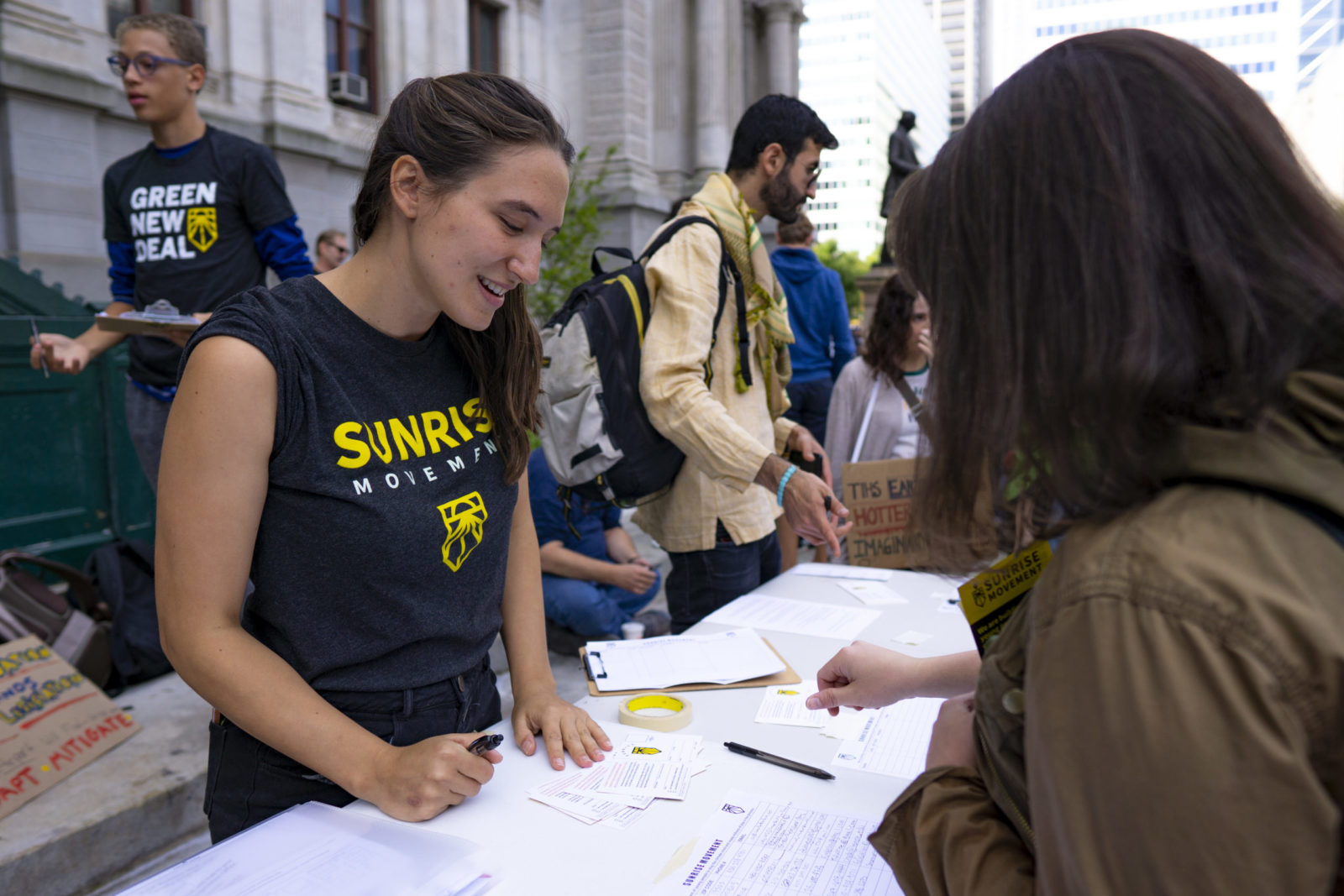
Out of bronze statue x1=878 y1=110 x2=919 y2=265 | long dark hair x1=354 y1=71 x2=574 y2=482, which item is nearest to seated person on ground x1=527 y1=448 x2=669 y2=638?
long dark hair x1=354 y1=71 x2=574 y2=482

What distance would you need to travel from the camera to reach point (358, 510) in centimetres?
129

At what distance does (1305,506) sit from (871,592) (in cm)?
187

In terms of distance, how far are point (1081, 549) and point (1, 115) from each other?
7.08m

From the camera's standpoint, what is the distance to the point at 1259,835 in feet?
1.81

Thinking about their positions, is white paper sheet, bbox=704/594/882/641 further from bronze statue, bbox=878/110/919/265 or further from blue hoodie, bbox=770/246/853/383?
bronze statue, bbox=878/110/919/265

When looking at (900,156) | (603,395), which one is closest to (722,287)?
(603,395)

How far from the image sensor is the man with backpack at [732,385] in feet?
7.17

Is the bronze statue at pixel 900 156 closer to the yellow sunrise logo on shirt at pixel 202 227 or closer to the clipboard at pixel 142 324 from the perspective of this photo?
the yellow sunrise logo on shirt at pixel 202 227

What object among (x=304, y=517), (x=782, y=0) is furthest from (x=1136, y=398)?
(x=782, y=0)

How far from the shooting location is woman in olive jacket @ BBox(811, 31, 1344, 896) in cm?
56

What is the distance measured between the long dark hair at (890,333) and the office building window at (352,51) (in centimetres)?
681

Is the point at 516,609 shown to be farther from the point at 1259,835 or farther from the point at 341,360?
the point at 1259,835

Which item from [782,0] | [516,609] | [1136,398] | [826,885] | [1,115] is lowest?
[826,885]

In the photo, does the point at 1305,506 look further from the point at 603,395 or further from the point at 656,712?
the point at 603,395
